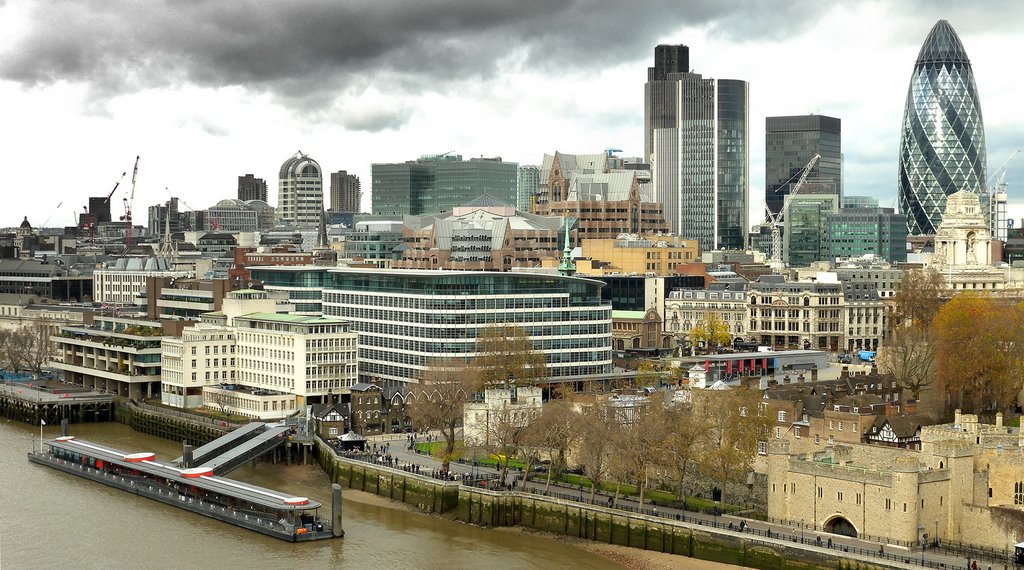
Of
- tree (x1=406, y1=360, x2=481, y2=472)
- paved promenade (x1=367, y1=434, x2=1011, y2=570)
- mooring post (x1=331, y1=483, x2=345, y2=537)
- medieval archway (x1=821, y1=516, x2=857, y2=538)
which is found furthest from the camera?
tree (x1=406, y1=360, x2=481, y2=472)

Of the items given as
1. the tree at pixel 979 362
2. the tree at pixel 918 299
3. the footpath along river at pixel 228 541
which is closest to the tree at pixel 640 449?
the footpath along river at pixel 228 541

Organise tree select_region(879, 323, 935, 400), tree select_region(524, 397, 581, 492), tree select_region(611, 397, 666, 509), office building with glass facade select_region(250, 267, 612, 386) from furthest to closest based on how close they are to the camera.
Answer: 1. office building with glass facade select_region(250, 267, 612, 386)
2. tree select_region(879, 323, 935, 400)
3. tree select_region(524, 397, 581, 492)
4. tree select_region(611, 397, 666, 509)

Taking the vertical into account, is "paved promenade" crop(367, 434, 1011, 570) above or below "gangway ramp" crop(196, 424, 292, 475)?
below

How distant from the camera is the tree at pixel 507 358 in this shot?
122000 millimetres

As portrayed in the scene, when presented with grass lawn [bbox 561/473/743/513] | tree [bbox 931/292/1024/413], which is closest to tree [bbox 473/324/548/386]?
grass lawn [bbox 561/473/743/513]

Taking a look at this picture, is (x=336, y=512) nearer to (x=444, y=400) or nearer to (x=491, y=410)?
(x=444, y=400)

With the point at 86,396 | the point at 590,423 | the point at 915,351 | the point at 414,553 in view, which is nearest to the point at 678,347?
the point at 915,351

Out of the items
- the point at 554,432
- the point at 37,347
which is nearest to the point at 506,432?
the point at 554,432

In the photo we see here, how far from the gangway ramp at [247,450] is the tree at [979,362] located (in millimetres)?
48924

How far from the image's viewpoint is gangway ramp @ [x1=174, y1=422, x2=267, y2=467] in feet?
348

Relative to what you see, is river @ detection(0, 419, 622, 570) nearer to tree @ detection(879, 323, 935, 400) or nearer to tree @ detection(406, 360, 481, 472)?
tree @ detection(406, 360, 481, 472)

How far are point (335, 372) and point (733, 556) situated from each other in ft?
181

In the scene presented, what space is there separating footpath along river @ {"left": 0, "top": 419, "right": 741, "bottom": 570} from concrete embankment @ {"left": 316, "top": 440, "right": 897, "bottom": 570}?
95 cm

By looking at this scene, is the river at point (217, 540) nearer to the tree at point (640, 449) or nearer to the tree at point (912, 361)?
the tree at point (640, 449)
